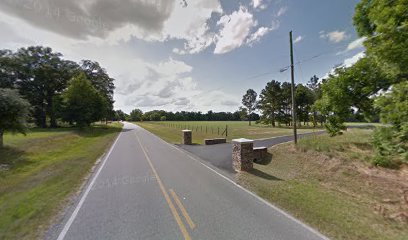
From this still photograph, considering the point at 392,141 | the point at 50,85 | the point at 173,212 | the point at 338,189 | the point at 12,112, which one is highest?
the point at 50,85

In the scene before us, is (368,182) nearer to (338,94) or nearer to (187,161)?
(338,94)

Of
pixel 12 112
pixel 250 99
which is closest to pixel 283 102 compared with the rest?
pixel 250 99

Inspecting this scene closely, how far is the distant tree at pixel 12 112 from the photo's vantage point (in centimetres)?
1523

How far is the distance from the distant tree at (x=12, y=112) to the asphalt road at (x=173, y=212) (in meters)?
13.0

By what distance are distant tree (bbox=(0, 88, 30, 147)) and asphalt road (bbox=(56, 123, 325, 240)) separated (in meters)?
13.0

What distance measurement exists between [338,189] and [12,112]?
22075 mm

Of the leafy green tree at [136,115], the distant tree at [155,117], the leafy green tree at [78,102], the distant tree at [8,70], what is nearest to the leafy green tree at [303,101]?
the leafy green tree at [78,102]

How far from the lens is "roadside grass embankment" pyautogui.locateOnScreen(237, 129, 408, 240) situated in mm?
4727

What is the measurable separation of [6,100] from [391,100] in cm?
2281

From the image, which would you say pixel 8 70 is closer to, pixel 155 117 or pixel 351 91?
pixel 351 91

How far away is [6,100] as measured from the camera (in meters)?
15.2

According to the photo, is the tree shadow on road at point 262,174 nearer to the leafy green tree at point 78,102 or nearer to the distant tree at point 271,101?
the leafy green tree at point 78,102

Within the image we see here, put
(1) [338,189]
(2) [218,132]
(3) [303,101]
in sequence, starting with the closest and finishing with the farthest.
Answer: (1) [338,189]
(2) [218,132]
(3) [303,101]

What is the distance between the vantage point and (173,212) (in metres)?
5.31
